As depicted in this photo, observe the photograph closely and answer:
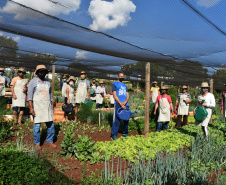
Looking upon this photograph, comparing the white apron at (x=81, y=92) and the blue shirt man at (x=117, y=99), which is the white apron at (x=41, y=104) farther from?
the white apron at (x=81, y=92)

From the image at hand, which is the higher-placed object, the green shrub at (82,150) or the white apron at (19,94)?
the white apron at (19,94)

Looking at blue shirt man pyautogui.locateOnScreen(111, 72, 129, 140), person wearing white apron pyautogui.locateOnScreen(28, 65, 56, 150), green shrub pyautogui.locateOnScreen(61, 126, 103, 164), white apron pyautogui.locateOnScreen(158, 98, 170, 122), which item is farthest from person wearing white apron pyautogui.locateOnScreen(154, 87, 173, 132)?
person wearing white apron pyautogui.locateOnScreen(28, 65, 56, 150)

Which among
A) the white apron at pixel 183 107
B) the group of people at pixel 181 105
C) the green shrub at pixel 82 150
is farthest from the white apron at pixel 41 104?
the white apron at pixel 183 107

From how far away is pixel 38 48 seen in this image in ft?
19.6

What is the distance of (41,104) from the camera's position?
14.4ft

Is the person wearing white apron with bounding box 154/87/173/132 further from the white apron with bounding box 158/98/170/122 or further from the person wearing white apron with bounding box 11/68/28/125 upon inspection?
the person wearing white apron with bounding box 11/68/28/125

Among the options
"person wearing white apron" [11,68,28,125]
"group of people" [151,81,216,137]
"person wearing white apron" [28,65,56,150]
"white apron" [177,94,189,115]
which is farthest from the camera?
"white apron" [177,94,189,115]

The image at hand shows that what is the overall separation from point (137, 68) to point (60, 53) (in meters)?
3.23

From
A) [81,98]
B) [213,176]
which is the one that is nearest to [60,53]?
[81,98]

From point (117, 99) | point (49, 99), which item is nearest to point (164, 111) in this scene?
point (117, 99)

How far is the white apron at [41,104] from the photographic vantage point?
435 centimetres

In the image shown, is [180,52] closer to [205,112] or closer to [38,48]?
[205,112]

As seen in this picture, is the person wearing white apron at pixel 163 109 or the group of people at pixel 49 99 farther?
the person wearing white apron at pixel 163 109

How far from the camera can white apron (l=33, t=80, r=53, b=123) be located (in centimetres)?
435
